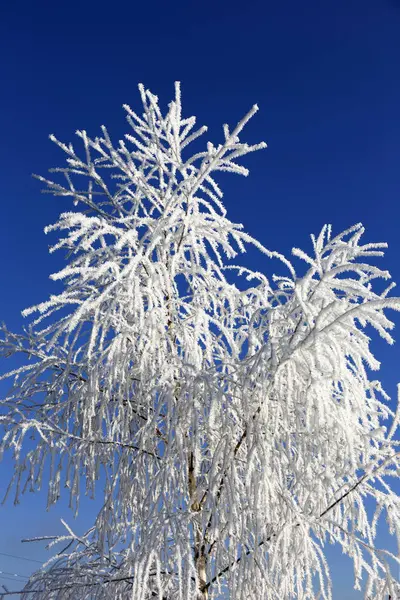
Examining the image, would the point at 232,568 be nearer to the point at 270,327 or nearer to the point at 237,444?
the point at 237,444

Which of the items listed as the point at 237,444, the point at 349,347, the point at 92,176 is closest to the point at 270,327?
the point at 349,347

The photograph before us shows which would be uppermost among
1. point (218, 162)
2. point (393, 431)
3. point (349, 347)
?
point (218, 162)

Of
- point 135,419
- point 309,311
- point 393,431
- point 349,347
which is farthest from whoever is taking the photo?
point 135,419

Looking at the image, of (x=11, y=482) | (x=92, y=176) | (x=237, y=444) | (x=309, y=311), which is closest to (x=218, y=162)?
(x=92, y=176)

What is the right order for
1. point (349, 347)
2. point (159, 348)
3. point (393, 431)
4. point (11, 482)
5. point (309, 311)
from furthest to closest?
point (11, 482) → point (159, 348) → point (393, 431) → point (349, 347) → point (309, 311)

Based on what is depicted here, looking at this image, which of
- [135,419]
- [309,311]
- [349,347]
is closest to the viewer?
[309,311]

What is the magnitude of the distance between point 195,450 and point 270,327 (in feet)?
2.84

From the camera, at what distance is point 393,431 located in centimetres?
353

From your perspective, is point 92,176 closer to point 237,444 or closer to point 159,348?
point 159,348

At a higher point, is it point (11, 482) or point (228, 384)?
point (228, 384)

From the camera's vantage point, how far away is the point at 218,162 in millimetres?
4051

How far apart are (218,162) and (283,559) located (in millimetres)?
2488

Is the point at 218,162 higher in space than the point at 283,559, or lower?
higher

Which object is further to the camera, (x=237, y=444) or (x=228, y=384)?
(x=228, y=384)
